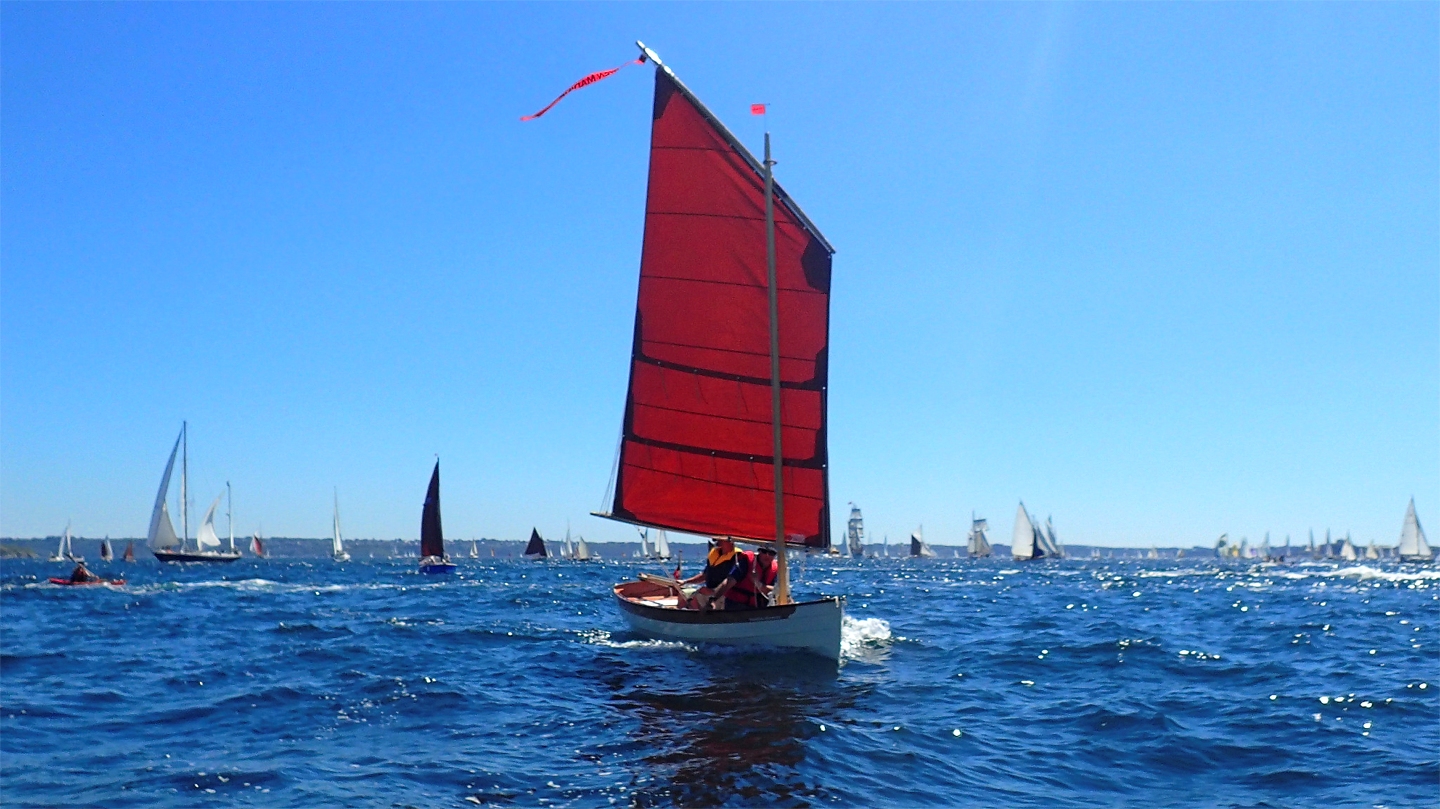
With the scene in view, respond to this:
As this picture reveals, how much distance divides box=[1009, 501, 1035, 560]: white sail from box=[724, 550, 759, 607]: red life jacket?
118 meters

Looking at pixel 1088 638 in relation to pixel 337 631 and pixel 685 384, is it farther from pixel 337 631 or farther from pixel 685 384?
pixel 337 631

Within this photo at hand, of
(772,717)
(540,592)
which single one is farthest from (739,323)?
(540,592)

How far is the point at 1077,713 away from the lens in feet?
46.3

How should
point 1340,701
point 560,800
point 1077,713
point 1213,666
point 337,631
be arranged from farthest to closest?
point 337,631 → point 1213,666 → point 1340,701 → point 1077,713 → point 560,800

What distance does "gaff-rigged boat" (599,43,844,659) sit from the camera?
20469 mm

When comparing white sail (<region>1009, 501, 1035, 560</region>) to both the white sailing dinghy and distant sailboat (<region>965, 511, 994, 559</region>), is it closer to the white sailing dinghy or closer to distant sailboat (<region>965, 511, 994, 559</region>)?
distant sailboat (<region>965, 511, 994, 559</region>)

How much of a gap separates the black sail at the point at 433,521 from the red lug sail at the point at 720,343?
56291 millimetres

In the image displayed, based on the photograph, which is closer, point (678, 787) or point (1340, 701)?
point (678, 787)

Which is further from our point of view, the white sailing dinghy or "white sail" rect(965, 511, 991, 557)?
"white sail" rect(965, 511, 991, 557)

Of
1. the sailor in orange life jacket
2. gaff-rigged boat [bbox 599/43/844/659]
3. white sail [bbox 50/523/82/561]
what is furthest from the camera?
white sail [bbox 50/523/82/561]

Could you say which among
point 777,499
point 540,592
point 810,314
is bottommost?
point 540,592

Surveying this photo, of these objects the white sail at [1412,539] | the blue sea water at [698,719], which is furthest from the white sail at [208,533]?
the white sail at [1412,539]

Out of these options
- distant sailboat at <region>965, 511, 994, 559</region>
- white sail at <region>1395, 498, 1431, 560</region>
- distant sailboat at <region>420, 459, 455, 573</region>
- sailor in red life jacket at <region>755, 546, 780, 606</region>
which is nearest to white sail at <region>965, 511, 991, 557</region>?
distant sailboat at <region>965, 511, 994, 559</region>

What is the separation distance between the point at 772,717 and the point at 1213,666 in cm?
1105
